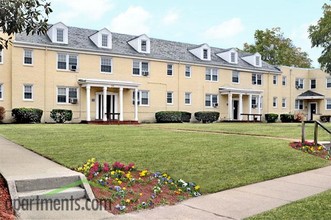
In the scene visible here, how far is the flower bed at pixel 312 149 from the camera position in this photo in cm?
1197

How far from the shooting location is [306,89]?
46.9 metres

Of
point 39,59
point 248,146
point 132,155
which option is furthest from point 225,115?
point 132,155

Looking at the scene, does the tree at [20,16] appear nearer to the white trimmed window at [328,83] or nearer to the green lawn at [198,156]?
the green lawn at [198,156]

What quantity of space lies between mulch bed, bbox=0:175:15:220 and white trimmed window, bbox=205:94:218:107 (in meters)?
30.8

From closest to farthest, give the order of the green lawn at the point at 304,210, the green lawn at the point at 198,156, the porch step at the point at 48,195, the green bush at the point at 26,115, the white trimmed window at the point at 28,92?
the green lawn at the point at 304,210 → the porch step at the point at 48,195 → the green lawn at the point at 198,156 → the green bush at the point at 26,115 → the white trimmed window at the point at 28,92

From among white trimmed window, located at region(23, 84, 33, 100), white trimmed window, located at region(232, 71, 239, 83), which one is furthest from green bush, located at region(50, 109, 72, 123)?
white trimmed window, located at region(232, 71, 239, 83)

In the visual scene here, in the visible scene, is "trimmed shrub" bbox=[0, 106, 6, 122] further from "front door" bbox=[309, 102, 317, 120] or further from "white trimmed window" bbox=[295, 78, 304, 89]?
"front door" bbox=[309, 102, 317, 120]

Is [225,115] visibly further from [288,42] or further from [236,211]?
[236,211]

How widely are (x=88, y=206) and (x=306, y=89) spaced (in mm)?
45202

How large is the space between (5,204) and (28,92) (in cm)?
2304

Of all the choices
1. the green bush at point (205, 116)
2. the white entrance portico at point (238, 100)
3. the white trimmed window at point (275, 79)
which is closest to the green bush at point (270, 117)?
the white entrance portico at point (238, 100)

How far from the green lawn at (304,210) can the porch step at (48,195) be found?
3.01 meters

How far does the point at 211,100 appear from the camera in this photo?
36.8 metres

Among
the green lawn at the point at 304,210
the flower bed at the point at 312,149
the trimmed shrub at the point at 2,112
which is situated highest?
the trimmed shrub at the point at 2,112
